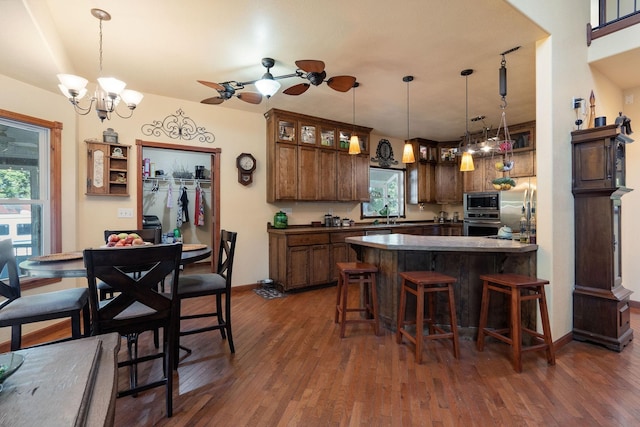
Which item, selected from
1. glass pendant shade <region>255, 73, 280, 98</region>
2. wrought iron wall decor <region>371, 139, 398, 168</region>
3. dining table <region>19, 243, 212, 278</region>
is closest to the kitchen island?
dining table <region>19, 243, 212, 278</region>

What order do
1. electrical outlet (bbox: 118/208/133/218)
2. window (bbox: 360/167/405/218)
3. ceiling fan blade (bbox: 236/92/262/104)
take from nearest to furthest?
ceiling fan blade (bbox: 236/92/262/104), electrical outlet (bbox: 118/208/133/218), window (bbox: 360/167/405/218)

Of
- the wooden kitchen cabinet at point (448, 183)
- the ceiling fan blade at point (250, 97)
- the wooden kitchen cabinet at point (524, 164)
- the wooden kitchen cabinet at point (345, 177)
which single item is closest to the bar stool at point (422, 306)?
the ceiling fan blade at point (250, 97)

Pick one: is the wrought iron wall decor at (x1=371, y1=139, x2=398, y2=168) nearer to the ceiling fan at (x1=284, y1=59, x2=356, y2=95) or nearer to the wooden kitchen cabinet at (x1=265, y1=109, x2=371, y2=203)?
the wooden kitchen cabinet at (x1=265, y1=109, x2=371, y2=203)

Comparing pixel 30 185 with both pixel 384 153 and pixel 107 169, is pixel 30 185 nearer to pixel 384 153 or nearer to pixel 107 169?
pixel 107 169

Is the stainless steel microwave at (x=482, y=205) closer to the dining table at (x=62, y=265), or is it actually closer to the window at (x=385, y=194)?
the window at (x=385, y=194)

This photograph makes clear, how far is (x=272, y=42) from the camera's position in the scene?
2621 millimetres

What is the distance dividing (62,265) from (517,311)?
3.24 meters

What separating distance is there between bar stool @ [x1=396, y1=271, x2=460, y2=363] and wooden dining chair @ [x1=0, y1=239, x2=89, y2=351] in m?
2.40

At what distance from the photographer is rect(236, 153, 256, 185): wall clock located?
4.35 metres

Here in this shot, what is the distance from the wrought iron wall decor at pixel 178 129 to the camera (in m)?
3.83

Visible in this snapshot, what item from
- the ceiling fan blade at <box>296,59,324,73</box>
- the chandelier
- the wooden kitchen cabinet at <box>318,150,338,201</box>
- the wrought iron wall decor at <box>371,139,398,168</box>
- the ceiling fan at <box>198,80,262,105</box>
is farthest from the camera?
the wrought iron wall decor at <box>371,139,398,168</box>

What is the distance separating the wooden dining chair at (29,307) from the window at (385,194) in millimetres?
4573

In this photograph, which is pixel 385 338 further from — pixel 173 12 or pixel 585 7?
pixel 585 7

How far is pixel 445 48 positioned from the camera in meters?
2.74
